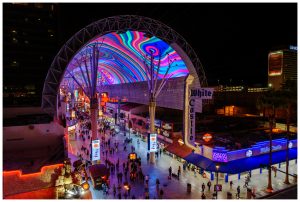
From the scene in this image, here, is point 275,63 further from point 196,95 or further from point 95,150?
point 95,150

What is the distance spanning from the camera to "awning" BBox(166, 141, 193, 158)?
66.8 feet

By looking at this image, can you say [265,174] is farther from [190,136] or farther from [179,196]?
[179,196]

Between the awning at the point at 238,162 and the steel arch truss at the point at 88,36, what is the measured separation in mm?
12864

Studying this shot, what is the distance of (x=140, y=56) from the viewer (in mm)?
32938

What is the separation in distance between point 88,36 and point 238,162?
1695cm

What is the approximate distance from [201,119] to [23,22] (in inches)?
968

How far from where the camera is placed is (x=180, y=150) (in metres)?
21.3

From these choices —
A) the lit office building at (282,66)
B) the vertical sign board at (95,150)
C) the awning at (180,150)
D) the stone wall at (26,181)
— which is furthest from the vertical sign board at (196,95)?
the lit office building at (282,66)

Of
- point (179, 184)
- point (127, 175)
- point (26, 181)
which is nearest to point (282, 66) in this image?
point (179, 184)

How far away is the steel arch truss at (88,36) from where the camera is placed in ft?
65.2

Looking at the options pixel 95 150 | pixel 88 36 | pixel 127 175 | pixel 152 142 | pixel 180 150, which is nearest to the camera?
pixel 95 150

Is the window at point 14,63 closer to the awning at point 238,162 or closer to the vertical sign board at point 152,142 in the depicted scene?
the vertical sign board at point 152,142

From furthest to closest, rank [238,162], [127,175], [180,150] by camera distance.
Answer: [180,150] < [127,175] < [238,162]

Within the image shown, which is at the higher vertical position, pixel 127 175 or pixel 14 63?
pixel 14 63
